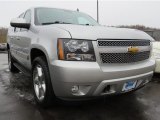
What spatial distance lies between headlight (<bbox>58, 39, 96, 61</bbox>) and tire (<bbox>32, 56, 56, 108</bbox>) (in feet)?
1.47

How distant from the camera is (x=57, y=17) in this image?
423 cm

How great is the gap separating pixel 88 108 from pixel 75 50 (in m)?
1.07

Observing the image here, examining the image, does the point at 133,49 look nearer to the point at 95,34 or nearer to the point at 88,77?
the point at 95,34

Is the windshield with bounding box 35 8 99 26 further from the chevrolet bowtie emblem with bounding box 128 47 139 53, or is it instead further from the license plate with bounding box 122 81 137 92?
the license plate with bounding box 122 81 137 92

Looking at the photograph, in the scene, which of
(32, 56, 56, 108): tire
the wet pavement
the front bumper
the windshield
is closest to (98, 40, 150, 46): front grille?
the front bumper

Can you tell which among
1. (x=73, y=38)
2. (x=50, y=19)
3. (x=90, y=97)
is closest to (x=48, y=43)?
(x=73, y=38)

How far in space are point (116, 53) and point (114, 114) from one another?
895 millimetres

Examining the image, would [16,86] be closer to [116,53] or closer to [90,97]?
[90,97]

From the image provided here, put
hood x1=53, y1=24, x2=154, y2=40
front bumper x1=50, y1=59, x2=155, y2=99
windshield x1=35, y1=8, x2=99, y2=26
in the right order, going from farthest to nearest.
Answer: windshield x1=35, y1=8, x2=99, y2=26 → hood x1=53, y1=24, x2=154, y2=40 → front bumper x1=50, y1=59, x2=155, y2=99

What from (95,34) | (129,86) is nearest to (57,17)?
(95,34)

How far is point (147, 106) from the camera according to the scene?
11.8 feet

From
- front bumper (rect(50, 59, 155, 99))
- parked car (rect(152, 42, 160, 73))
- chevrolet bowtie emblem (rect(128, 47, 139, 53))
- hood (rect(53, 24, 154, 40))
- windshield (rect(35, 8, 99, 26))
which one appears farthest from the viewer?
parked car (rect(152, 42, 160, 73))

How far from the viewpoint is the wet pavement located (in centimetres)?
314

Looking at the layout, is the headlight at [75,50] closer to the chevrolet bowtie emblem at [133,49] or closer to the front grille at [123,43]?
the front grille at [123,43]
